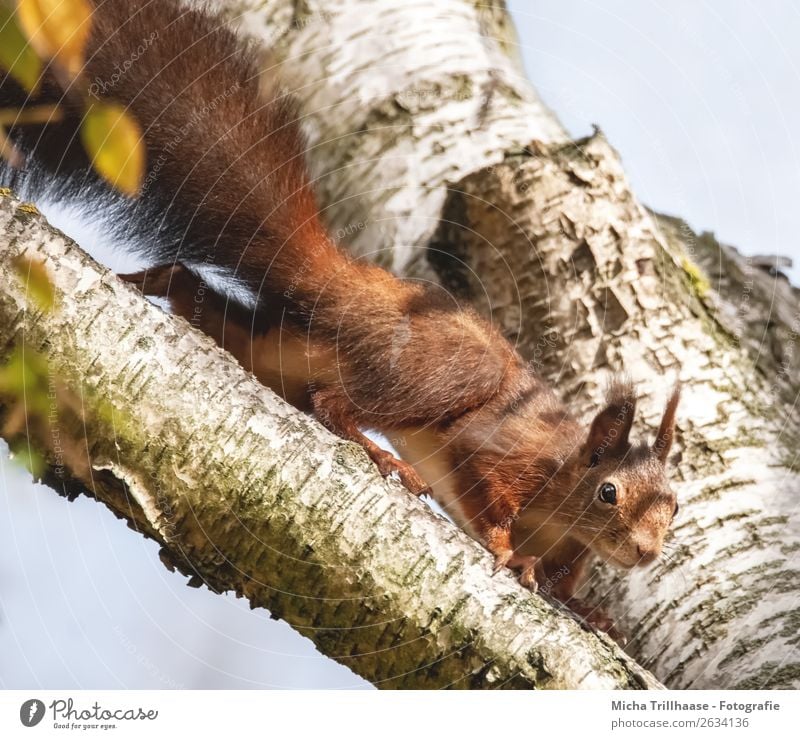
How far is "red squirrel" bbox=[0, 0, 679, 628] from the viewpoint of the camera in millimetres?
1171

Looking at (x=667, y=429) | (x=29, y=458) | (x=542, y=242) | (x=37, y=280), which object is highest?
(x=542, y=242)

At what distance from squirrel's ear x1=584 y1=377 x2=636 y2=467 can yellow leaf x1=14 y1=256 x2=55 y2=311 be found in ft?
3.06

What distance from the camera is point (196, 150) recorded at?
119 centimetres

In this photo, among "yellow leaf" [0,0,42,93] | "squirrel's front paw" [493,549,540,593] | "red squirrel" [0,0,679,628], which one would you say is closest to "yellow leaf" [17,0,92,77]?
"yellow leaf" [0,0,42,93]

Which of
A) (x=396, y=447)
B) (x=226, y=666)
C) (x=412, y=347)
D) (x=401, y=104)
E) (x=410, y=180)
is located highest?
(x=401, y=104)

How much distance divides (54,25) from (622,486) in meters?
1.12

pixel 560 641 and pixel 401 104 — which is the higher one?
pixel 401 104

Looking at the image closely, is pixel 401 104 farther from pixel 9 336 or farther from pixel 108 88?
pixel 9 336

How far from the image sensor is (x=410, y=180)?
1551mm

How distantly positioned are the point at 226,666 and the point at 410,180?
828 millimetres

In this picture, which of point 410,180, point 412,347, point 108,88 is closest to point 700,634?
point 412,347

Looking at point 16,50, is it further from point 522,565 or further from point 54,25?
point 522,565

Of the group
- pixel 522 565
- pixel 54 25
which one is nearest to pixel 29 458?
pixel 54 25

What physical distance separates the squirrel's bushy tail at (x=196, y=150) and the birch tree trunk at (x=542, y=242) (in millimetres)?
234
